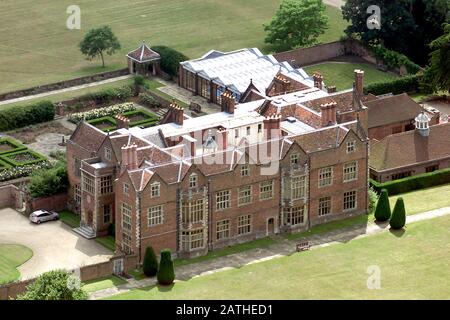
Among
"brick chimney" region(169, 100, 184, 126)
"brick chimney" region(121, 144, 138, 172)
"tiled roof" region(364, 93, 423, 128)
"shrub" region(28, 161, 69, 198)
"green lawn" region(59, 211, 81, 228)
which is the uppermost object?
"brick chimney" region(169, 100, 184, 126)

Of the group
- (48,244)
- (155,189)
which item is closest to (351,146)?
(155,189)

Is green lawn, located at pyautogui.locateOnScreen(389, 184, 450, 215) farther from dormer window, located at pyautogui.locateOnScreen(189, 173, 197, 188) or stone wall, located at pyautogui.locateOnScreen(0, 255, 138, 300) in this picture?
stone wall, located at pyautogui.locateOnScreen(0, 255, 138, 300)

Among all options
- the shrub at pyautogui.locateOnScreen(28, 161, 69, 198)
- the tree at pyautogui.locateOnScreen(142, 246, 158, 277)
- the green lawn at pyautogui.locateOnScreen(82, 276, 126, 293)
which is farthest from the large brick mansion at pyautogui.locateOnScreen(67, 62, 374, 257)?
the green lawn at pyautogui.locateOnScreen(82, 276, 126, 293)

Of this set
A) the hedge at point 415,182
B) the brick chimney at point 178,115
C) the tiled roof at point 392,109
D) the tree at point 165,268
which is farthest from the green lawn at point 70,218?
the tiled roof at point 392,109

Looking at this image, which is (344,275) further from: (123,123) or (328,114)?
(123,123)

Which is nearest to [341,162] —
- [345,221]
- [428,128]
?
[345,221]

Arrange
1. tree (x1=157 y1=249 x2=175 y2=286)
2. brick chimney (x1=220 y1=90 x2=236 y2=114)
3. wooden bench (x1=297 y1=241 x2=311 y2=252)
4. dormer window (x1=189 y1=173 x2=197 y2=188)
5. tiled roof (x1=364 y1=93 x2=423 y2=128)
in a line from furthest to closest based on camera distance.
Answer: tiled roof (x1=364 y1=93 x2=423 y2=128), brick chimney (x1=220 y1=90 x2=236 y2=114), wooden bench (x1=297 y1=241 x2=311 y2=252), dormer window (x1=189 y1=173 x2=197 y2=188), tree (x1=157 y1=249 x2=175 y2=286)

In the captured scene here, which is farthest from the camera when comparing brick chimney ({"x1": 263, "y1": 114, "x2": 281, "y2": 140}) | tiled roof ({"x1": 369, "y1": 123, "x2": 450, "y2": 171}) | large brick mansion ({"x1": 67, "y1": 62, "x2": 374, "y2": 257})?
tiled roof ({"x1": 369, "y1": 123, "x2": 450, "y2": 171})
